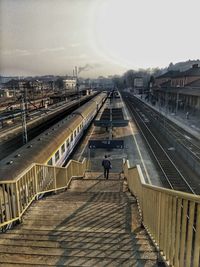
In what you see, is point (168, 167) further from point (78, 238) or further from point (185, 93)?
point (185, 93)

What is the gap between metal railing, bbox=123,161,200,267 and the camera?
3.09 meters

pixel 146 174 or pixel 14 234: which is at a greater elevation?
pixel 14 234

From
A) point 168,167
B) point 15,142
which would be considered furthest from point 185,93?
point 15,142

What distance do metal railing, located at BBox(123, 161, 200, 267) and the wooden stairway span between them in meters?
0.30

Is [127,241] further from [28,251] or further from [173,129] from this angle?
[173,129]

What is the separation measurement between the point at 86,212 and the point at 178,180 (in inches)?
482

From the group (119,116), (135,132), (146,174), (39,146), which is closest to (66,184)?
(39,146)

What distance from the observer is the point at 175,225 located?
Result: 11.7ft

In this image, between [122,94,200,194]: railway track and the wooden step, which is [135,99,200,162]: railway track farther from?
the wooden step

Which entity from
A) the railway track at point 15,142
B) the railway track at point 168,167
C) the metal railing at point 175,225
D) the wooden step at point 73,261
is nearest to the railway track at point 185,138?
the railway track at point 168,167

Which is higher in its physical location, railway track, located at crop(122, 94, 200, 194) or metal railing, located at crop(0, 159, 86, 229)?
metal railing, located at crop(0, 159, 86, 229)

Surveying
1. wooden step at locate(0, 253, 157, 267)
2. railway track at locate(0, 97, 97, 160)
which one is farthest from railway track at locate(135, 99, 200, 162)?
wooden step at locate(0, 253, 157, 267)

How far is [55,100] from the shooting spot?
180 feet

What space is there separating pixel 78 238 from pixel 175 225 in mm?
1829
